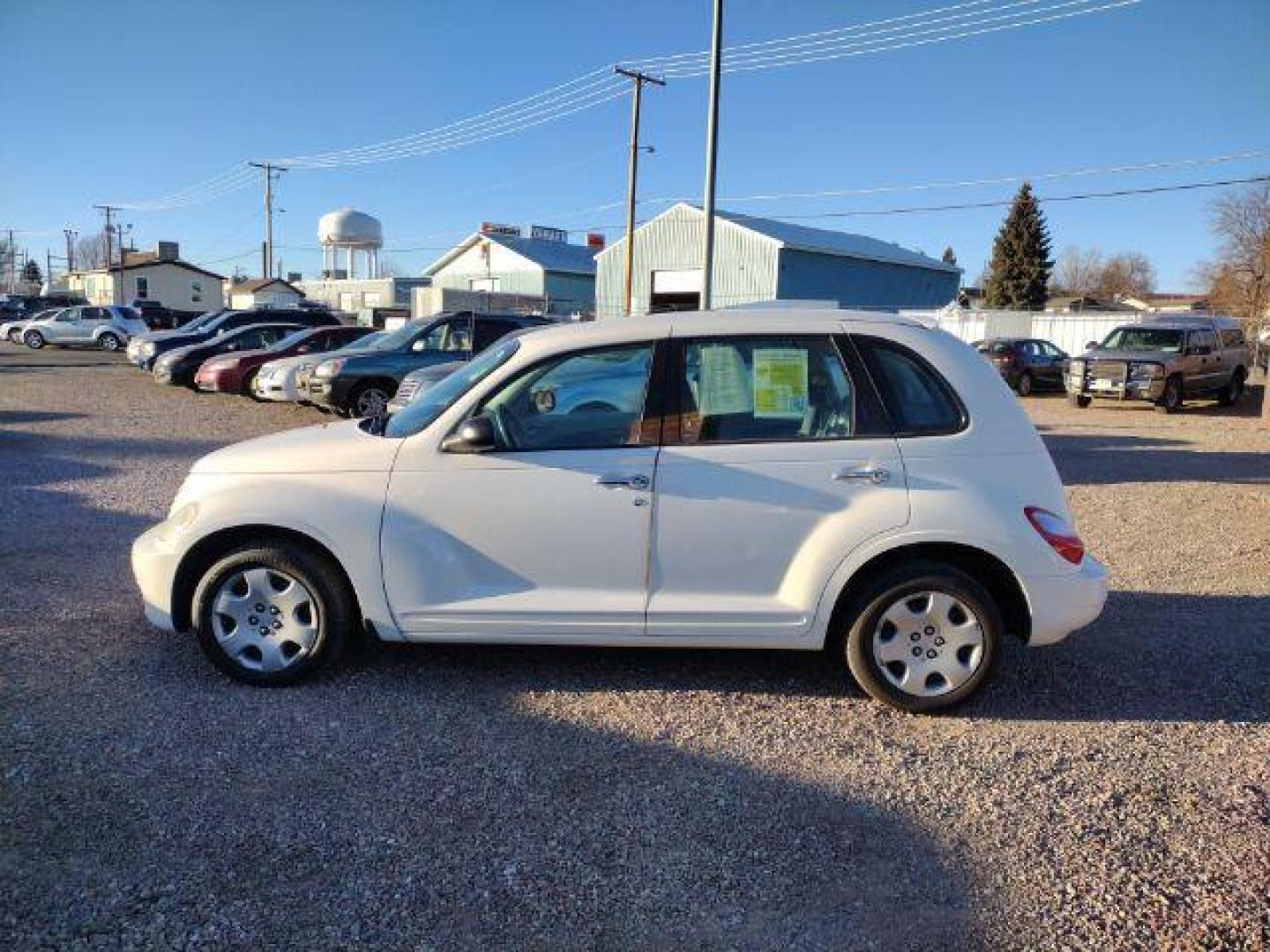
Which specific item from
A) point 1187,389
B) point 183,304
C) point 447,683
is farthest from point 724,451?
point 183,304

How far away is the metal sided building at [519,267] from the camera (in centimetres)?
5294

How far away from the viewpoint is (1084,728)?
161 inches

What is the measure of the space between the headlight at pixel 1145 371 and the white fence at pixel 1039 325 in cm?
1327

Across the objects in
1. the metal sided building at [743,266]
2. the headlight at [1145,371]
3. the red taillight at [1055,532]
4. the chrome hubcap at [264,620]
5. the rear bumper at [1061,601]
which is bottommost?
the chrome hubcap at [264,620]

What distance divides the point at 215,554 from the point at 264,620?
0.38 m

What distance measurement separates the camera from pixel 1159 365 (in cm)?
2000

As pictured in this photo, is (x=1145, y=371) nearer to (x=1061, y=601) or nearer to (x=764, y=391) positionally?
(x=1061, y=601)

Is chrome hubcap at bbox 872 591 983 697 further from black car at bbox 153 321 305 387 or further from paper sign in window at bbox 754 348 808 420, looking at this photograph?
black car at bbox 153 321 305 387

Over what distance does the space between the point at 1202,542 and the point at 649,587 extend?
18.9 ft

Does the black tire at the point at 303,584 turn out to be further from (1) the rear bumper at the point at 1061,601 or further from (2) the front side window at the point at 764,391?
(1) the rear bumper at the point at 1061,601

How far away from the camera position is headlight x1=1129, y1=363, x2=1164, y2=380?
20000mm

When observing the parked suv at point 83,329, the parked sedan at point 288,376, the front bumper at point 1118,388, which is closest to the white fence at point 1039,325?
the front bumper at point 1118,388

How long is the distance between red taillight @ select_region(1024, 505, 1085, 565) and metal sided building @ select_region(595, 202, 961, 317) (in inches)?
1359

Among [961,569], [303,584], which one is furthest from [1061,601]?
[303,584]
